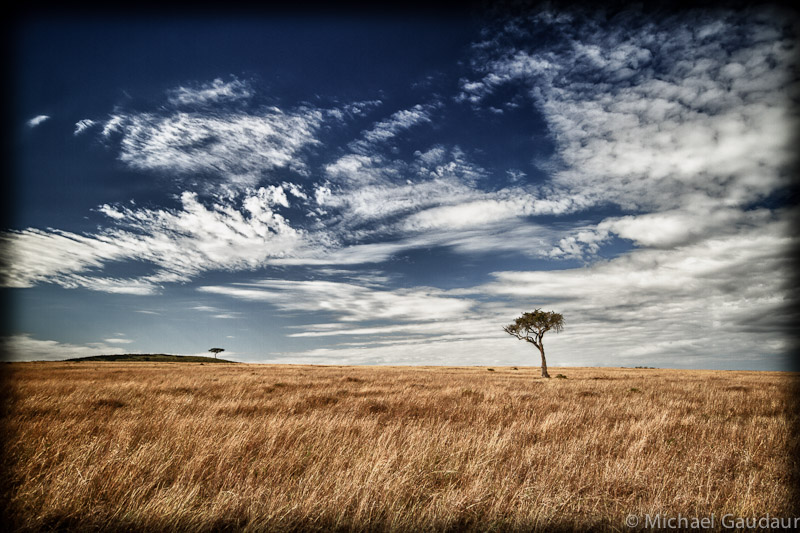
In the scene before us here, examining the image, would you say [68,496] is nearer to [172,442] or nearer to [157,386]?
[172,442]

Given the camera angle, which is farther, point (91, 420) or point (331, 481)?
point (91, 420)

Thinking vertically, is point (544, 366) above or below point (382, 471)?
below

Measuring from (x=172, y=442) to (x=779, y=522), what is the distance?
897 centimetres

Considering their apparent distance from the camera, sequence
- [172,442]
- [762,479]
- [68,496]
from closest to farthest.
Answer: [68,496]
[762,479]
[172,442]

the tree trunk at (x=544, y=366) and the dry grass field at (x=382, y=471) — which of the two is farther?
the tree trunk at (x=544, y=366)

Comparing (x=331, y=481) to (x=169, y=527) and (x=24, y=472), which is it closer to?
(x=169, y=527)

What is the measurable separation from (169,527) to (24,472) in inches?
131

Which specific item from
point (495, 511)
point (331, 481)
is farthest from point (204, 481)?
point (495, 511)

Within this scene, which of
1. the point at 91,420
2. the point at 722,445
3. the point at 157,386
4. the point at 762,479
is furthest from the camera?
the point at 157,386

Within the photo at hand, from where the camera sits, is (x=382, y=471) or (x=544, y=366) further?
(x=544, y=366)

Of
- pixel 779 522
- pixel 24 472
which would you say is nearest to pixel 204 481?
pixel 24 472

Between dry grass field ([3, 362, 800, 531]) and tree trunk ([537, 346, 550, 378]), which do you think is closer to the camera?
dry grass field ([3, 362, 800, 531])

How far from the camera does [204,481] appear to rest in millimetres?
5473

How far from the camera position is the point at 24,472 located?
547 centimetres
